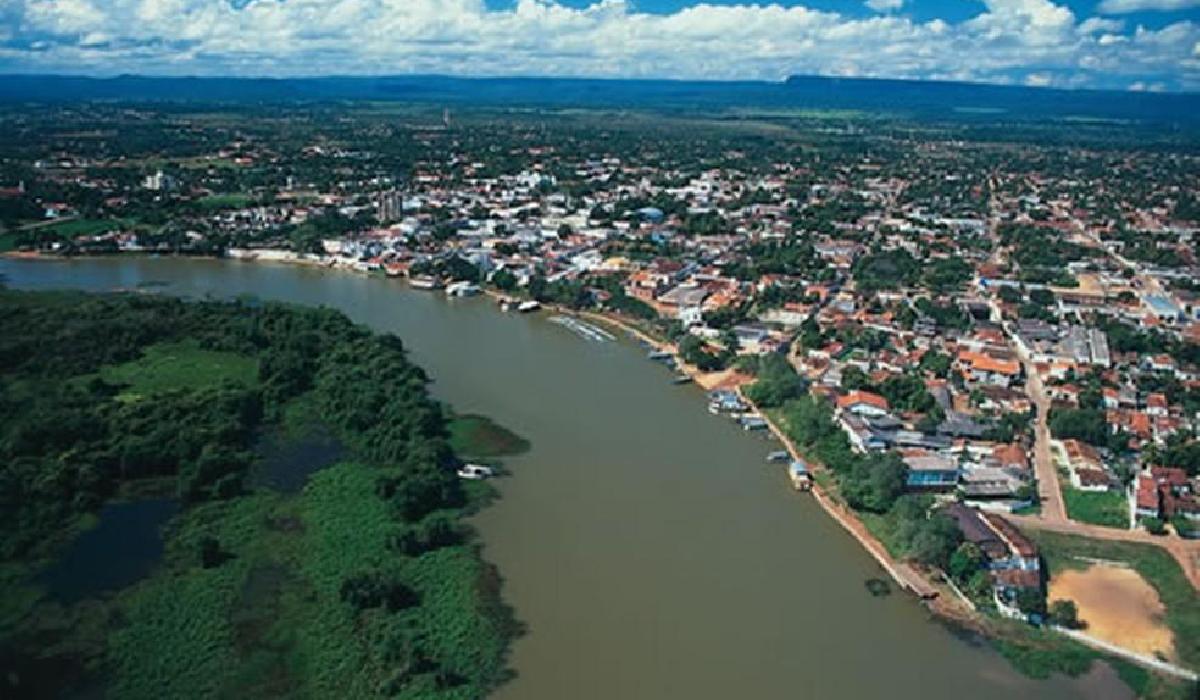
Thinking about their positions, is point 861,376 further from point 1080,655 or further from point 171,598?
point 171,598

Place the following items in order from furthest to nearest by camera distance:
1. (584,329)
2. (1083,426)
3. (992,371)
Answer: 1. (584,329)
2. (992,371)
3. (1083,426)

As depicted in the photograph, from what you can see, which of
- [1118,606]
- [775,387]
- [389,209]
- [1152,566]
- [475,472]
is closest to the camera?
[1118,606]

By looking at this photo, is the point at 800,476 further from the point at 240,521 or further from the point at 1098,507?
the point at 240,521

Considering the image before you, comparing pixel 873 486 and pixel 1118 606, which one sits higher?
pixel 873 486

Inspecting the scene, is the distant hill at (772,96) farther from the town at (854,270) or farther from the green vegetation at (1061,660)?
the green vegetation at (1061,660)

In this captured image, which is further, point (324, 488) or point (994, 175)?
point (994, 175)

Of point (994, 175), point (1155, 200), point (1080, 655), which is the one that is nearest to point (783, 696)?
point (1080, 655)

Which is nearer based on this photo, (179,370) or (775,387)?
(775,387)

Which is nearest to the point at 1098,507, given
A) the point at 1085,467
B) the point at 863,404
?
the point at 1085,467
